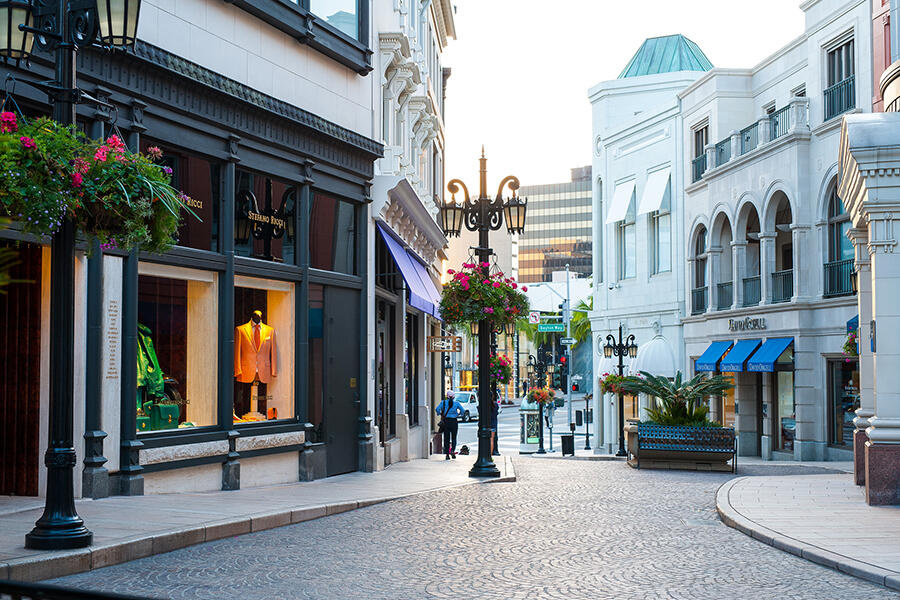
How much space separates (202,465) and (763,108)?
26994 mm

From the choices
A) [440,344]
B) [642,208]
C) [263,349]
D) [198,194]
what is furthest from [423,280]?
[642,208]

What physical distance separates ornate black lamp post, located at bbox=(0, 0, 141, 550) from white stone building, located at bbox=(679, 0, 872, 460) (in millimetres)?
22151

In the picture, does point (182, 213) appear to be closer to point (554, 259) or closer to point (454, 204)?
point (454, 204)

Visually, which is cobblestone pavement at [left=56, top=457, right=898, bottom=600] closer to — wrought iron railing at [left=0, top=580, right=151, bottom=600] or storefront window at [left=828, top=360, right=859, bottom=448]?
wrought iron railing at [left=0, top=580, right=151, bottom=600]

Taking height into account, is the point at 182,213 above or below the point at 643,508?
above

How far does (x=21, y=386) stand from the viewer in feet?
40.0

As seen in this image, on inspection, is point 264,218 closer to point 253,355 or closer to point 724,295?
point 253,355

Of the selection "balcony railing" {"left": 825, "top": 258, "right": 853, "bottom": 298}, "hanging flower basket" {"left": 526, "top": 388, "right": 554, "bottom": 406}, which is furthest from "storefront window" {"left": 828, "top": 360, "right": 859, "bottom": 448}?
"hanging flower basket" {"left": 526, "top": 388, "right": 554, "bottom": 406}

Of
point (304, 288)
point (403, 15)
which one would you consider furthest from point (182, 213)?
point (403, 15)

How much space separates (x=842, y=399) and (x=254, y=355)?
64.1ft

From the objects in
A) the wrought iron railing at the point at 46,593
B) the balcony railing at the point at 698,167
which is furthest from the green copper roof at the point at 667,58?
the wrought iron railing at the point at 46,593

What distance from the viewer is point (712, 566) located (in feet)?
31.1

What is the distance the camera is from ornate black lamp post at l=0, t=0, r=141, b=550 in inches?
342

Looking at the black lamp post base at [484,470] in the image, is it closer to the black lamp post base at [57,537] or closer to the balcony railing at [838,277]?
the black lamp post base at [57,537]
